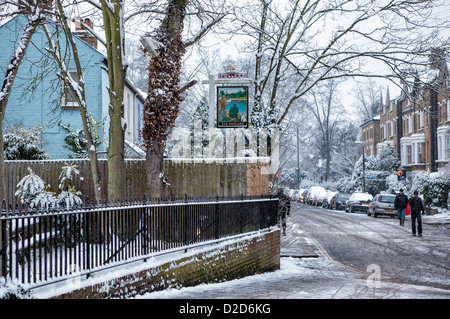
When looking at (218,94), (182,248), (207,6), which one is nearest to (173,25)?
(207,6)

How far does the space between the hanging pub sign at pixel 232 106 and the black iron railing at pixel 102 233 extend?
2910mm

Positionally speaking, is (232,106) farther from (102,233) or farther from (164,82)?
(102,233)

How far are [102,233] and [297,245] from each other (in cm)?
1029

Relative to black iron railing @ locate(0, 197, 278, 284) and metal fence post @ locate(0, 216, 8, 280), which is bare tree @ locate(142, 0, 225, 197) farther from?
metal fence post @ locate(0, 216, 8, 280)

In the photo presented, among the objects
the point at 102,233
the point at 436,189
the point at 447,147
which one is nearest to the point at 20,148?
the point at 102,233

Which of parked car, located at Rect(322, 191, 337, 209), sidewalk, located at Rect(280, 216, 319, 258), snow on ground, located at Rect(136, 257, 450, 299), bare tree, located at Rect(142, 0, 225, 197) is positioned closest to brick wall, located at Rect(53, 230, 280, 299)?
snow on ground, located at Rect(136, 257, 450, 299)

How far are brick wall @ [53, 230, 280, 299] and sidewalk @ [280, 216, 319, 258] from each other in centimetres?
171

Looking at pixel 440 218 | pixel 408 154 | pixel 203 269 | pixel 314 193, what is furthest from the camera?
pixel 314 193

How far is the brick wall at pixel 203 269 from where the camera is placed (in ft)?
24.2

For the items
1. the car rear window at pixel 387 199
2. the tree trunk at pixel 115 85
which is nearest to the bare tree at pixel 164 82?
the tree trunk at pixel 115 85

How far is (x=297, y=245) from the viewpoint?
1808 cm

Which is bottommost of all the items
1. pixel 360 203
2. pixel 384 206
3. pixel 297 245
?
pixel 297 245

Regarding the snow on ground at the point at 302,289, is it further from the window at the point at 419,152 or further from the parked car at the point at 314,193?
the parked car at the point at 314,193

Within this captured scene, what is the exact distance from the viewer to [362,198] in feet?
128
